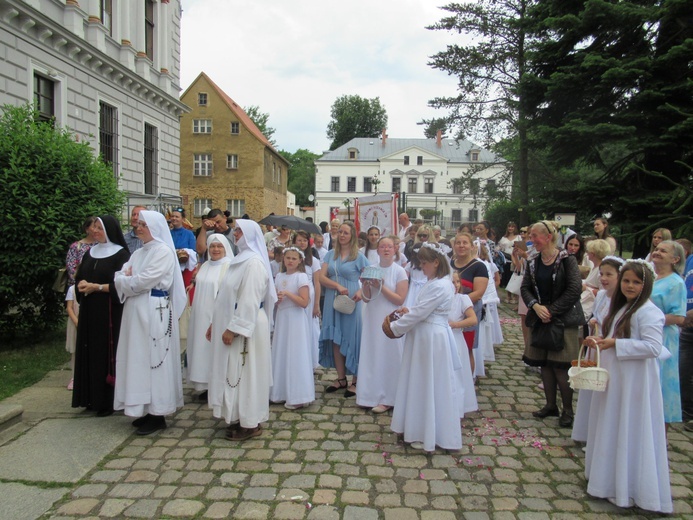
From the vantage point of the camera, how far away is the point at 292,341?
213 inches

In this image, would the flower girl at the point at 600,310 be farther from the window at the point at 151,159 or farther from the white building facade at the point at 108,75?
the window at the point at 151,159

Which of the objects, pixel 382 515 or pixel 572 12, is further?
pixel 572 12

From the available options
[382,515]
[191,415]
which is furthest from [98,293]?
[382,515]

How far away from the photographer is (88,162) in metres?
7.67

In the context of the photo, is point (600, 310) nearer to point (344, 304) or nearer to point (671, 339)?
point (671, 339)

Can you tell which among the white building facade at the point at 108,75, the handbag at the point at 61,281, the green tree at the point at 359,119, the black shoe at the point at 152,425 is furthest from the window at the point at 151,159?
the green tree at the point at 359,119

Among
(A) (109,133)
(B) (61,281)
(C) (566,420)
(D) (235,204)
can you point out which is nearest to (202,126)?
(D) (235,204)

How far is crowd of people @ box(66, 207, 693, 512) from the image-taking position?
11.5 ft

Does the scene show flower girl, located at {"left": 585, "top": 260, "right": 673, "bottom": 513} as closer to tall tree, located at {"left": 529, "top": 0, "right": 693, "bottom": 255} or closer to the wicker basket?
the wicker basket

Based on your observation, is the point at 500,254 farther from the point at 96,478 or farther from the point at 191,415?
the point at 96,478

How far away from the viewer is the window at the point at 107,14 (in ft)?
52.5

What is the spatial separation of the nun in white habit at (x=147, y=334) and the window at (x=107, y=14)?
589 inches

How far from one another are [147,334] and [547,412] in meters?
4.23

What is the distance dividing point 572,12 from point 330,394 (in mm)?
13026
